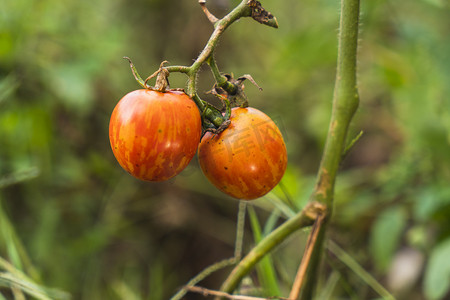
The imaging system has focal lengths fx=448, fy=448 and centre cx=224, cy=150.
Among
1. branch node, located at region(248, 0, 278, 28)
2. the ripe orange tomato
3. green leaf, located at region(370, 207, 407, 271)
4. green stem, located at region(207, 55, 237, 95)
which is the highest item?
branch node, located at region(248, 0, 278, 28)

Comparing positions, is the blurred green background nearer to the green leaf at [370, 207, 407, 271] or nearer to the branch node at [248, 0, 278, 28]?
the green leaf at [370, 207, 407, 271]

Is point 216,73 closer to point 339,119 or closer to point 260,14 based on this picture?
point 260,14

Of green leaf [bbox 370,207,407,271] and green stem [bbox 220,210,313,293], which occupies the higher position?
green stem [bbox 220,210,313,293]

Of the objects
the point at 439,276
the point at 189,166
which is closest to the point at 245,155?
the point at 439,276

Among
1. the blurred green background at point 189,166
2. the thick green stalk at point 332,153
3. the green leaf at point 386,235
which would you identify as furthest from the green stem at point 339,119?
the green leaf at point 386,235

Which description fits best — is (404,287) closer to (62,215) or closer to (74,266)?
(74,266)

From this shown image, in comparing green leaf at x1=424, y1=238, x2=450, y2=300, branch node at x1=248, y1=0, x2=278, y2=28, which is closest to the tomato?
branch node at x1=248, y1=0, x2=278, y2=28

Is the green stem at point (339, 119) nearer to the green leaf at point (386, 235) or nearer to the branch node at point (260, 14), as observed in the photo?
the branch node at point (260, 14)
